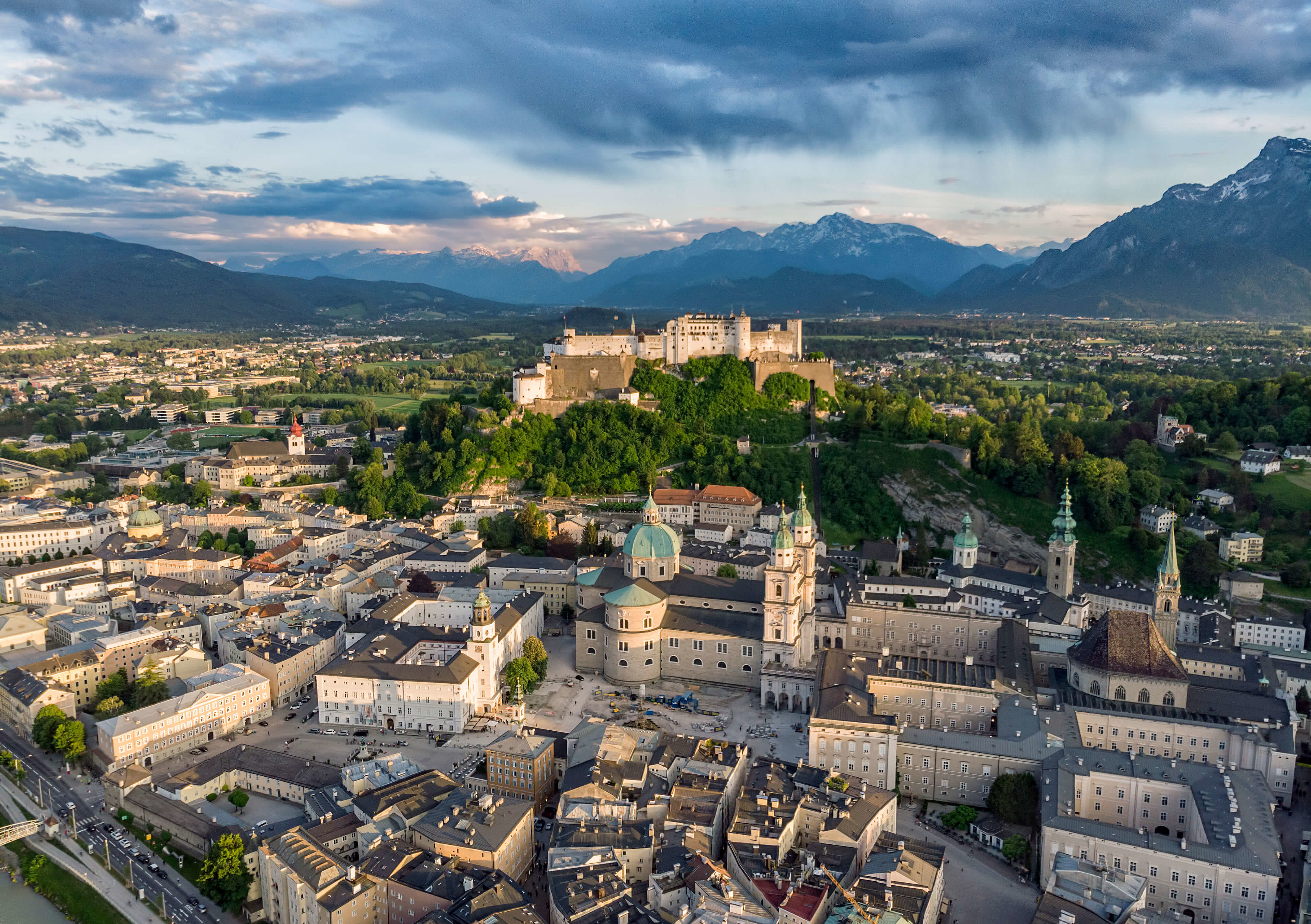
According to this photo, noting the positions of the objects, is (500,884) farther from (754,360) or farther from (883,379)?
(883,379)

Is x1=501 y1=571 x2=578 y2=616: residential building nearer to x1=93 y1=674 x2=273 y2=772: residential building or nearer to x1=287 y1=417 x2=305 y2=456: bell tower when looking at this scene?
x1=93 y1=674 x2=273 y2=772: residential building

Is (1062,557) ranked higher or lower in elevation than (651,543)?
lower

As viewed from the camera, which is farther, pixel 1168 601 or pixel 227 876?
pixel 1168 601

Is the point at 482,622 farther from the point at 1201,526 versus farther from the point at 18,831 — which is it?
the point at 1201,526

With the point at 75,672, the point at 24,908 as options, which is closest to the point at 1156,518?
the point at 24,908

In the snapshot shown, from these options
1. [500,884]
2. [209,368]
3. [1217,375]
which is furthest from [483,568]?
[209,368]

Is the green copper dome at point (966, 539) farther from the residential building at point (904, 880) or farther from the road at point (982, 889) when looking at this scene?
the residential building at point (904, 880)

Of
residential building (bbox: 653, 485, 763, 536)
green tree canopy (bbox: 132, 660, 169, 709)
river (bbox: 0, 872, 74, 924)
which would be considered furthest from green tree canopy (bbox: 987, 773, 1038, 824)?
green tree canopy (bbox: 132, 660, 169, 709)
